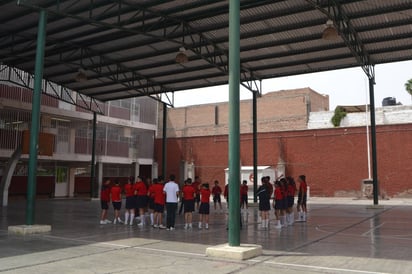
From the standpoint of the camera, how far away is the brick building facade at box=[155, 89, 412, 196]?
3372cm

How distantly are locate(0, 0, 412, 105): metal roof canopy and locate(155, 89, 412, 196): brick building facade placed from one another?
12391 millimetres

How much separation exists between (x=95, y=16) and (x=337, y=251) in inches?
559

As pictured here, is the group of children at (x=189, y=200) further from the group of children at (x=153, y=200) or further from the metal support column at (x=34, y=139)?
the metal support column at (x=34, y=139)

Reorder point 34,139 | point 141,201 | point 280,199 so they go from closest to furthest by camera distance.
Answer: point 34,139 → point 280,199 → point 141,201

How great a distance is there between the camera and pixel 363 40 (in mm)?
20422

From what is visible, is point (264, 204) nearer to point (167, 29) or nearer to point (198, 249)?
point (198, 249)

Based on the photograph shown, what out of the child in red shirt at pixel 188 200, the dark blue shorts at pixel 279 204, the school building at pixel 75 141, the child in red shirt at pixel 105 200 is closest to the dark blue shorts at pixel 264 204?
the dark blue shorts at pixel 279 204

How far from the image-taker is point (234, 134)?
385 inches

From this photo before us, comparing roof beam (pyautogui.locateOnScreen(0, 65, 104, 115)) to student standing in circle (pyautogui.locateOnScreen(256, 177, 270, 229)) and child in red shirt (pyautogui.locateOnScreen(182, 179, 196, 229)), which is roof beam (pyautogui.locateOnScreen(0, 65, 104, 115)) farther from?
student standing in circle (pyautogui.locateOnScreen(256, 177, 270, 229))

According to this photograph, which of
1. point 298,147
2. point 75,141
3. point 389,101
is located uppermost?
point 389,101

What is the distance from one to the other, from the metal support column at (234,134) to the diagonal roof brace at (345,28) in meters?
7.26

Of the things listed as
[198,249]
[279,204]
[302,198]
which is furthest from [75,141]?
[198,249]

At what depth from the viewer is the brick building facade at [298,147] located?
1328 inches

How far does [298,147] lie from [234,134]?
2885 cm
